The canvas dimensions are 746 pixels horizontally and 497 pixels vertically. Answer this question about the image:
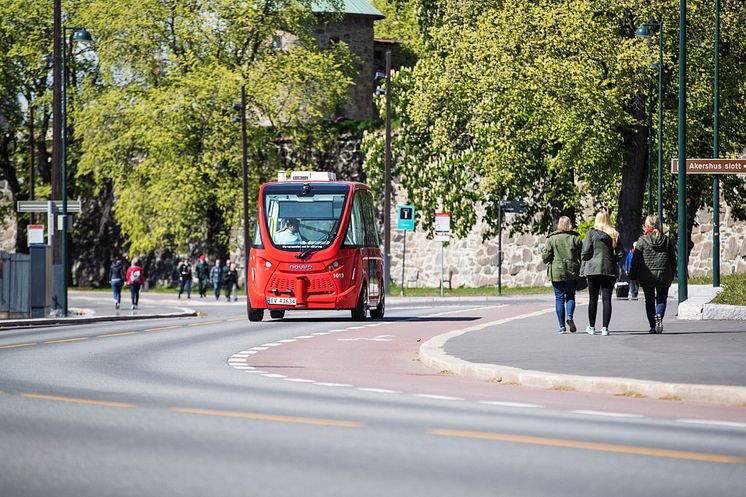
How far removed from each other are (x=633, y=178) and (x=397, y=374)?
31114 mm

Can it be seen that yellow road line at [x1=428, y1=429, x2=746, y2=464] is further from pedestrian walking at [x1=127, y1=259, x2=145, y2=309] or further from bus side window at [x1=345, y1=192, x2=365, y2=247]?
pedestrian walking at [x1=127, y1=259, x2=145, y2=309]

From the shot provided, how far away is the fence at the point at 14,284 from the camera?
3356cm

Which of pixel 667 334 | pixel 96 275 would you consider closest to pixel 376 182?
pixel 96 275

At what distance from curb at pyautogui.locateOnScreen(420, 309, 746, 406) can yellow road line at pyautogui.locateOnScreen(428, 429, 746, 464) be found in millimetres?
3310

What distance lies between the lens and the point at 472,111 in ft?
156

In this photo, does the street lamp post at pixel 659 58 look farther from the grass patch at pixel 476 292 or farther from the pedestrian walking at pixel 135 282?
the pedestrian walking at pixel 135 282

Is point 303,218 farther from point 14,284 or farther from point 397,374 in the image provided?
point 397,374

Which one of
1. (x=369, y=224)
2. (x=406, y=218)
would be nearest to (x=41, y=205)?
(x=369, y=224)

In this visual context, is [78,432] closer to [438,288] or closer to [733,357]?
[733,357]

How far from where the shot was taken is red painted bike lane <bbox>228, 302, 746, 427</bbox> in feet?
39.9

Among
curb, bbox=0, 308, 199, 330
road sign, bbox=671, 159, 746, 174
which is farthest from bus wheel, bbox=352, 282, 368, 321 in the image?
road sign, bbox=671, 159, 746, 174

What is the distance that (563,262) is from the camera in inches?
827

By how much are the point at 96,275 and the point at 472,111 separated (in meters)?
29.2

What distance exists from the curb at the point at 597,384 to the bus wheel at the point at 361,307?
12297 mm
